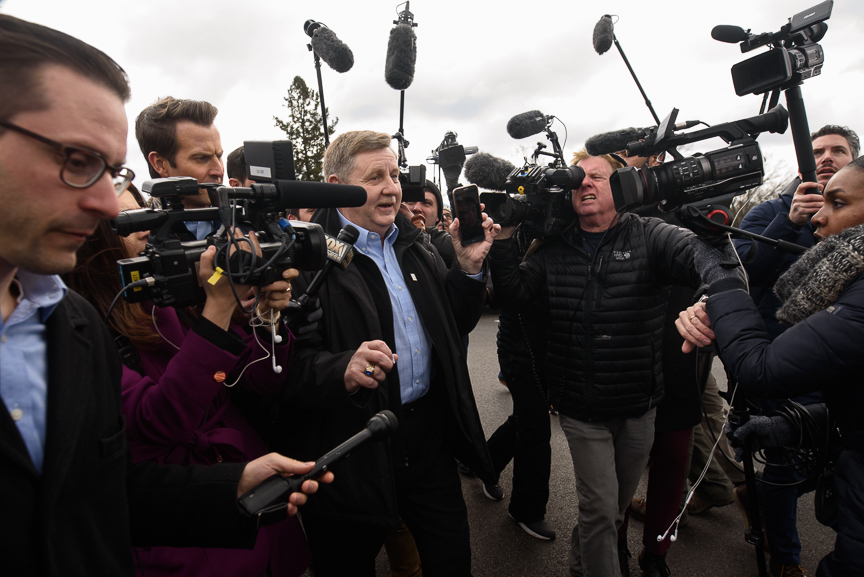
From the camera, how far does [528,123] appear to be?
376cm

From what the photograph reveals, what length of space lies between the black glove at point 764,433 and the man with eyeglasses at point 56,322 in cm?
174

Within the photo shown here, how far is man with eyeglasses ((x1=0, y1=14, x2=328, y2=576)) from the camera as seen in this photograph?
0.79 metres

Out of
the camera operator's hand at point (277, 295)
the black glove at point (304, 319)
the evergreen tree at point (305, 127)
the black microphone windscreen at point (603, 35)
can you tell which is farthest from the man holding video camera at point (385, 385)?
the evergreen tree at point (305, 127)

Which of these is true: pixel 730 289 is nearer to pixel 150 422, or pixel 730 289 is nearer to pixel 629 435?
pixel 629 435

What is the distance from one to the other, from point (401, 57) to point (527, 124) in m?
1.29

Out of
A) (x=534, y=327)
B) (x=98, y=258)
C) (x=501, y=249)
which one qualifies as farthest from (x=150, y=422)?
(x=534, y=327)

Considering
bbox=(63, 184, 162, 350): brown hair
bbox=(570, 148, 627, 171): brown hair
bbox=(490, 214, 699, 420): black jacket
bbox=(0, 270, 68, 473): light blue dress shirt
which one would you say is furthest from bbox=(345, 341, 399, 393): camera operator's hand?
bbox=(570, 148, 627, 171): brown hair

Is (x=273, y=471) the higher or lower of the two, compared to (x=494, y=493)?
higher

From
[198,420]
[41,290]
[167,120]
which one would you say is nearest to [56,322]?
[41,290]

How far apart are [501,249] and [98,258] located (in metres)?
1.69

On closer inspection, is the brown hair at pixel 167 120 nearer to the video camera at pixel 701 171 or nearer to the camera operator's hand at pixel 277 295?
the camera operator's hand at pixel 277 295

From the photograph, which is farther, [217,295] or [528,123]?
[528,123]

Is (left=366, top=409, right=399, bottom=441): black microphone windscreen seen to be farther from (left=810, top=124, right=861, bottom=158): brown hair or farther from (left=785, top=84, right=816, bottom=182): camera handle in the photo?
(left=810, top=124, right=861, bottom=158): brown hair

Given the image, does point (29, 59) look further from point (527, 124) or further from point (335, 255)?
point (527, 124)
